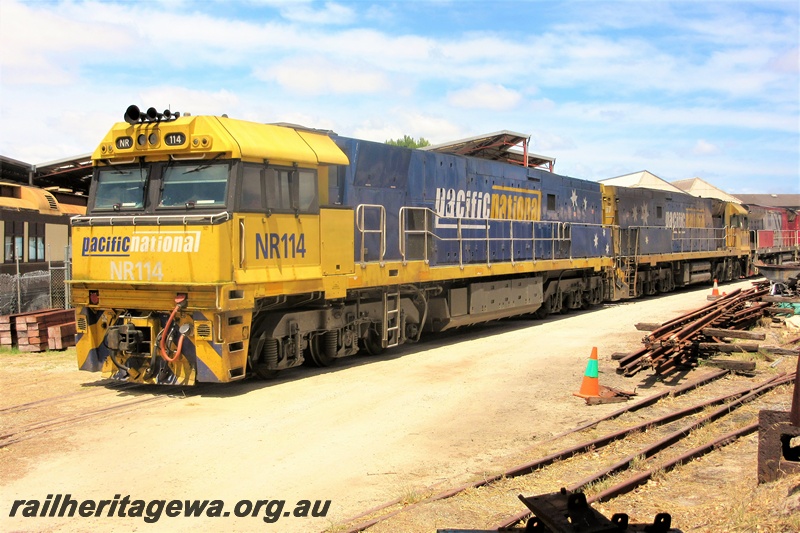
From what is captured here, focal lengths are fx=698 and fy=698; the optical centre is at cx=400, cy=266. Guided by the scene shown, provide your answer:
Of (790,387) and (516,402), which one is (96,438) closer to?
(516,402)

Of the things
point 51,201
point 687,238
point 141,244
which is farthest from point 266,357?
point 687,238

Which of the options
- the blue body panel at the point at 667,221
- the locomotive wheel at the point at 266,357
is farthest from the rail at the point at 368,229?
the blue body panel at the point at 667,221

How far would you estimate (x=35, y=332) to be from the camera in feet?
42.8

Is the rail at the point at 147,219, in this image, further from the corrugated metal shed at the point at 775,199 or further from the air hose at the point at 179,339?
the corrugated metal shed at the point at 775,199

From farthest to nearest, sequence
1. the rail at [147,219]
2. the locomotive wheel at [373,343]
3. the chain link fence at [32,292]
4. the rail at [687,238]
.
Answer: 1. the rail at [687,238]
2. the chain link fence at [32,292]
3. the locomotive wheel at [373,343]
4. the rail at [147,219]

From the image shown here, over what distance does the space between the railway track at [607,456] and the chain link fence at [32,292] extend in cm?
1098

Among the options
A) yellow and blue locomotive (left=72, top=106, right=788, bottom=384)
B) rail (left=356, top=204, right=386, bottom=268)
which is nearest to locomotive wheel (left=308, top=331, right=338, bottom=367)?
yellow and blue locomotive (left=72, top=106, right=788, bottom=384)

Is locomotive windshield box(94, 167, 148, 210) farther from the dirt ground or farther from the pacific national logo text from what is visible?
the dirt ground

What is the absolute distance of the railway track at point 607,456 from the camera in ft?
18.3

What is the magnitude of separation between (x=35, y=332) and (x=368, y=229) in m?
6.59

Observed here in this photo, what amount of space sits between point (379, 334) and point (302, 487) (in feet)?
21.6

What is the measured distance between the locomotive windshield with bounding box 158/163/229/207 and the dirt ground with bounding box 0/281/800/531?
2.66 metres

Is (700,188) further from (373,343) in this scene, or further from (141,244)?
(141,244)

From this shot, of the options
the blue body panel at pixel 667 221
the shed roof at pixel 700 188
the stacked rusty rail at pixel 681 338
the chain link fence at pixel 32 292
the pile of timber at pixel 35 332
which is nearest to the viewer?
the stacked rusty rail at pixel 681 338
